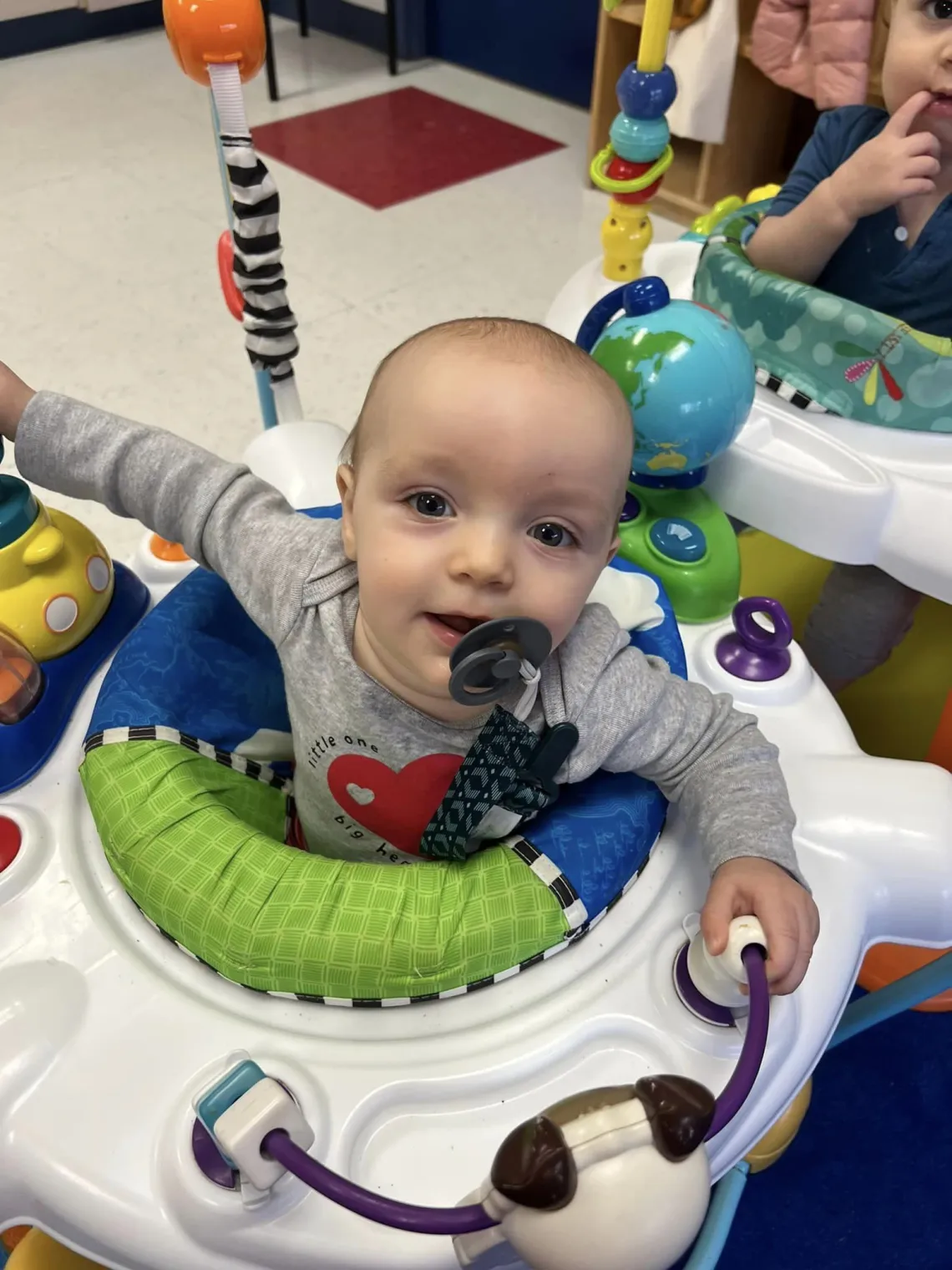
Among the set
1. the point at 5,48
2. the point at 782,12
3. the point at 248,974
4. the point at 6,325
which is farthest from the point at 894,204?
the point at 5,48

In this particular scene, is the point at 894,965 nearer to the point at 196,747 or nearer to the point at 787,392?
the point at 787,392

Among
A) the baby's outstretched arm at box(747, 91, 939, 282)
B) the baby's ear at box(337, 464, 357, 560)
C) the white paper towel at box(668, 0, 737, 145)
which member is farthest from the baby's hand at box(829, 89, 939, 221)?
the white paper towel at box(668, 0, 737, 145)

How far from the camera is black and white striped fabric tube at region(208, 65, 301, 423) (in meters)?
0.67

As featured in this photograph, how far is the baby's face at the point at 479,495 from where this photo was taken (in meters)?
0.51

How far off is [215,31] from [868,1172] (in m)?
0.98

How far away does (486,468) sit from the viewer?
1.68 ft

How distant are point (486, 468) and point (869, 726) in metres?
0.79

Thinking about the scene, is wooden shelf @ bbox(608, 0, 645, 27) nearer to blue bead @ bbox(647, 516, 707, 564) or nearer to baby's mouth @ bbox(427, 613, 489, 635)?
blue bead @ bbox(647, 516, 707, 564)

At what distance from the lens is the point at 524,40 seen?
2.69m

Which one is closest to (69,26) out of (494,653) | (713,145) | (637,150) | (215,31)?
(713,145)

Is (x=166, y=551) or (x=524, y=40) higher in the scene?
(x=166, y=551)

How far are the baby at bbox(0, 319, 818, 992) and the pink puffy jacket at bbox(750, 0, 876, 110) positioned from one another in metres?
1.18

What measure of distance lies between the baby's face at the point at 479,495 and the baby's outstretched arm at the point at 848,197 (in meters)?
0.42

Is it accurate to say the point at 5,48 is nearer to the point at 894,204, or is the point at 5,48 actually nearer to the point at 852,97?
the point at 852,97
